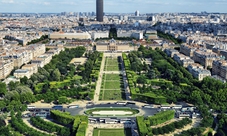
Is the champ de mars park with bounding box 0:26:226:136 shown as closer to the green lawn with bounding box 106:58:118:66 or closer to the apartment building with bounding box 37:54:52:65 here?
the apartment building with bounding box 37:54:52:65

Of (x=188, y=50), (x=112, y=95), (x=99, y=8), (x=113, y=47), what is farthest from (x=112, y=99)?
(x=99, y=8)

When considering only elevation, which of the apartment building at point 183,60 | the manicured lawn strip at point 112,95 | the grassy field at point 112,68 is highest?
the apartment building at point 183,60

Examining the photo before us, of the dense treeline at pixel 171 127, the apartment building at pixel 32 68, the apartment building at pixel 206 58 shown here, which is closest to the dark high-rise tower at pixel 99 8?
the apartment building at pixel 206 58

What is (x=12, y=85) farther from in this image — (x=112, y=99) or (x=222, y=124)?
(x=222, y=124)

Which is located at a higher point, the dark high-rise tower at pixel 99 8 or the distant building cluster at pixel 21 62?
the dark high-rise tower at pixel 99 8

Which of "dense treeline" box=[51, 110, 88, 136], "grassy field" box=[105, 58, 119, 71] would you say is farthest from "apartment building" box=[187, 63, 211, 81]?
"dense treeline" box=[51, 110, 88, 136]

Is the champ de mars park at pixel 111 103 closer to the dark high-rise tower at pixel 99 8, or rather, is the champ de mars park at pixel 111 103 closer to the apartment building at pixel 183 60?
the apartment building at pixel 183 60

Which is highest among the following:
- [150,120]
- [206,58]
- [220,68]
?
[206,58]
